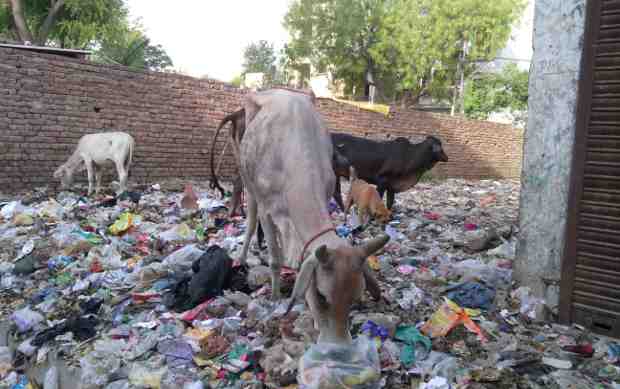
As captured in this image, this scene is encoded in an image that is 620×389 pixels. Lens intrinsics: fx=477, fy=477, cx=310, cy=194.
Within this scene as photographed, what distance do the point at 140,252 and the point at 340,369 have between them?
10.1 feet

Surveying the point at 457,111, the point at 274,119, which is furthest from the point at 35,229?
the point at 457,111

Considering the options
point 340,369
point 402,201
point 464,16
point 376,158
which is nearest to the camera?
point 340,369

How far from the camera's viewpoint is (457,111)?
22422 mm

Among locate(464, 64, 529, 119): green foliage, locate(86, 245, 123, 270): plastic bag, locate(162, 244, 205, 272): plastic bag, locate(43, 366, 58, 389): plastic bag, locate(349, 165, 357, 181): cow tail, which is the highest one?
locate(464, 64, 529, 119): green foliage

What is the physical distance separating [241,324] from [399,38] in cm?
2192

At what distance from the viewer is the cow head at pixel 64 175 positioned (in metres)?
7.36

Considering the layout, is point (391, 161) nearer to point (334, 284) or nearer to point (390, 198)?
point (390, 198)

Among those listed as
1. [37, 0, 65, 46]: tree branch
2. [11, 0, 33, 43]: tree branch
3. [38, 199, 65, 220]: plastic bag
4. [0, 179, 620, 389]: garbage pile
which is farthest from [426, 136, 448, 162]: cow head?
[37, 0, 65, 46]: tree branch

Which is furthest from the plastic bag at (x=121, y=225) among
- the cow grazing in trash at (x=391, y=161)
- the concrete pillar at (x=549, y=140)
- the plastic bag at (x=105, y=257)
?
the concrete pillar at (x=549, y=140)

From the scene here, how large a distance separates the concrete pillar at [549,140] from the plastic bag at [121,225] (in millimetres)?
3957

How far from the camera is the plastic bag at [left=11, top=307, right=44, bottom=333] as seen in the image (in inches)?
123

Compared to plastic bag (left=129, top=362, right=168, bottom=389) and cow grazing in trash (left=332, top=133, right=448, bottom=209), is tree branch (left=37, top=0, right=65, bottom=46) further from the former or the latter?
plastic bag (left=129, top=362, right=168, bottom=389)

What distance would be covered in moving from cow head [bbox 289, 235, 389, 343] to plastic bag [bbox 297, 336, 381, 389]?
5 cm

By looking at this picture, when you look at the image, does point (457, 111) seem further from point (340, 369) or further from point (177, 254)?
point (340, 369)
